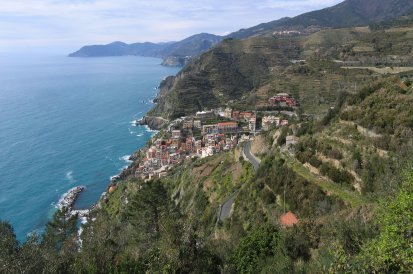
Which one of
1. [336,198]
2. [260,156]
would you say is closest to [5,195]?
[260,156]

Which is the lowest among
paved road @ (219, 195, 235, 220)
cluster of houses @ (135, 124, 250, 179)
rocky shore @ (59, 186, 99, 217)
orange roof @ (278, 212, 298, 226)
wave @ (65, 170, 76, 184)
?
rocky shore @ (59, 186, 99, 217)

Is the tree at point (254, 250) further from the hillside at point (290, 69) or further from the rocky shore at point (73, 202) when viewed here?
the hillside at point (290, 69)

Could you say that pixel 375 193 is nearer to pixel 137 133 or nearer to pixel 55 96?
pixel 137 133

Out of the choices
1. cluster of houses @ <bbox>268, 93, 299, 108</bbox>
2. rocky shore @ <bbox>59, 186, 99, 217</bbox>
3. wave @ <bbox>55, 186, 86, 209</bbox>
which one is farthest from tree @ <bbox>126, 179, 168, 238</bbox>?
cluster of houses @ <bbox>268, 93, 299, 108</bbox>

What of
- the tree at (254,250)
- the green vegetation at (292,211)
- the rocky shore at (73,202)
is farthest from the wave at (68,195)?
the tree at (254,250)

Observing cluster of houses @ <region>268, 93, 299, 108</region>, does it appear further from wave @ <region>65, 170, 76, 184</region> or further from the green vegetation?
wave @ <region>65, 170, 76, 184</region>

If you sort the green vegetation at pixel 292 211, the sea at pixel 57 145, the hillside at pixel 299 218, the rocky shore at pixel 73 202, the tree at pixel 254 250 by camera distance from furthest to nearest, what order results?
the sea at pixel 57 145 → the rocky shore at pixel 73 202 → the tree at pixel 254 250 → the green vegetation at pixel 292 211 → the hillside at pixel 299 218
